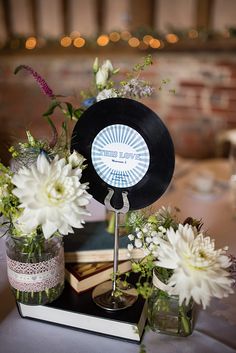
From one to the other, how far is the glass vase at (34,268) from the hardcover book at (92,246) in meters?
0.14

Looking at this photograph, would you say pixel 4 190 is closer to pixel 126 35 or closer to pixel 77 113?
pixel 77 113

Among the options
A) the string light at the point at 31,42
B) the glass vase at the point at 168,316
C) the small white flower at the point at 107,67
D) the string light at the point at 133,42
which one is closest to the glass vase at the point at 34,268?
the glass vase at the point at 168,316

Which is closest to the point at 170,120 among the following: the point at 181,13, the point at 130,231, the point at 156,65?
the point at 156,65

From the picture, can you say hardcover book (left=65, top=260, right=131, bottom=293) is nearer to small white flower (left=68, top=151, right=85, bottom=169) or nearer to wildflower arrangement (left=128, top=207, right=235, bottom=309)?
wildflower arrangement (left=128, top=207, right=235, bottom=309)

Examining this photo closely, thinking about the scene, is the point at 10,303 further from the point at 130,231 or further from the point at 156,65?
the point at 156,65

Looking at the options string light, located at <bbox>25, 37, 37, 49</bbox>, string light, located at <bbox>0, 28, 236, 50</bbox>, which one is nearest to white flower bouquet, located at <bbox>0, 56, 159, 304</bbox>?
string light, located at <bbox>0, 28, 236, 50</bbox>

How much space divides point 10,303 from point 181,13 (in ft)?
8.41

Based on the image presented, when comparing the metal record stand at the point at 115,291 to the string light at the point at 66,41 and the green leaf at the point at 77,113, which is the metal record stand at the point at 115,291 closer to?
the green leaf at the point at 77,113

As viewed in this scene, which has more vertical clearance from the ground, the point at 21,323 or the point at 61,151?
the point at 61,151

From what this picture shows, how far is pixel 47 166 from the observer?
0.67 metres

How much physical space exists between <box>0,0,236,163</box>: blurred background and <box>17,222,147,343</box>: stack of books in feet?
5.70

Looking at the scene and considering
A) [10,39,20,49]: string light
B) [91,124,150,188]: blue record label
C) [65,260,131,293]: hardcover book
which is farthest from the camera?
[10,39,20,49]: string light

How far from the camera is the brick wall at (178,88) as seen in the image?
2637 mm

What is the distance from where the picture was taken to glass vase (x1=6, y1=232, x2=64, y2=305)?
2.55ft
